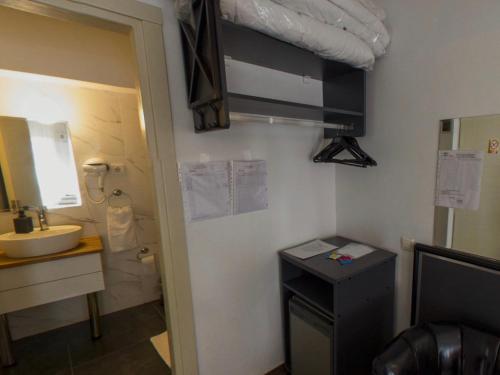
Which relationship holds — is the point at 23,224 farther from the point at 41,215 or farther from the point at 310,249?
the point at 310,249

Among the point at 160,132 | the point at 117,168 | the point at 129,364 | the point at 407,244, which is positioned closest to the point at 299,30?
the point at 160,132

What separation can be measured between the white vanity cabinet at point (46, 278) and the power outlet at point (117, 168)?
2.27 ft

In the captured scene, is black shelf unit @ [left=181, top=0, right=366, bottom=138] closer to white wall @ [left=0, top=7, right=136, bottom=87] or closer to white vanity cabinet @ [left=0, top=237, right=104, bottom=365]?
white wall @ [left=0, top=7, right=136, bottom=87]

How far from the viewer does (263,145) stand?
1429 mm

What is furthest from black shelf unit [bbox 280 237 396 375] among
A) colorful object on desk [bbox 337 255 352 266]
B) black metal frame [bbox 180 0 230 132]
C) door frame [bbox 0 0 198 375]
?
black metal frame [bbox 180 0 230 132]

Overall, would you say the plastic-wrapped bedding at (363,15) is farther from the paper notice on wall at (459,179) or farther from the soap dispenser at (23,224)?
the soap dispenser at (23,224)

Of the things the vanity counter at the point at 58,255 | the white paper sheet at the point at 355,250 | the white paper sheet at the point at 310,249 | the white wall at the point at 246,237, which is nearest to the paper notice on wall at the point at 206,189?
the white wall at the point at 246,237

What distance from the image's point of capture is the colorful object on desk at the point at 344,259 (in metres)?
1.34

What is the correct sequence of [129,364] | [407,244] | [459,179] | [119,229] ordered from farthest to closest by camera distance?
[119,229]
[129,364]
[407,244]
[459,179]

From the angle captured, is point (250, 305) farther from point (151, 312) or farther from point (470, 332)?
point (151, 312)

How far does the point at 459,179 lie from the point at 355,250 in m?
0.66

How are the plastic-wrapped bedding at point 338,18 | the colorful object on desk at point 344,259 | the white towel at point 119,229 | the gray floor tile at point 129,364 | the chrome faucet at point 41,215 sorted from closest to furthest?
1. the plastic-wrapped bedding at point 338,18
2. the colorful object on desk at point 344,259
3. the gray floor tile at point 129,364
4. the chrome faucet at point 41,215
5. the white towel at point 119,229

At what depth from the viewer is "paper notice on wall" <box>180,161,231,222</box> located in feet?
3.86

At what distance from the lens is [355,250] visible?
1.50m
